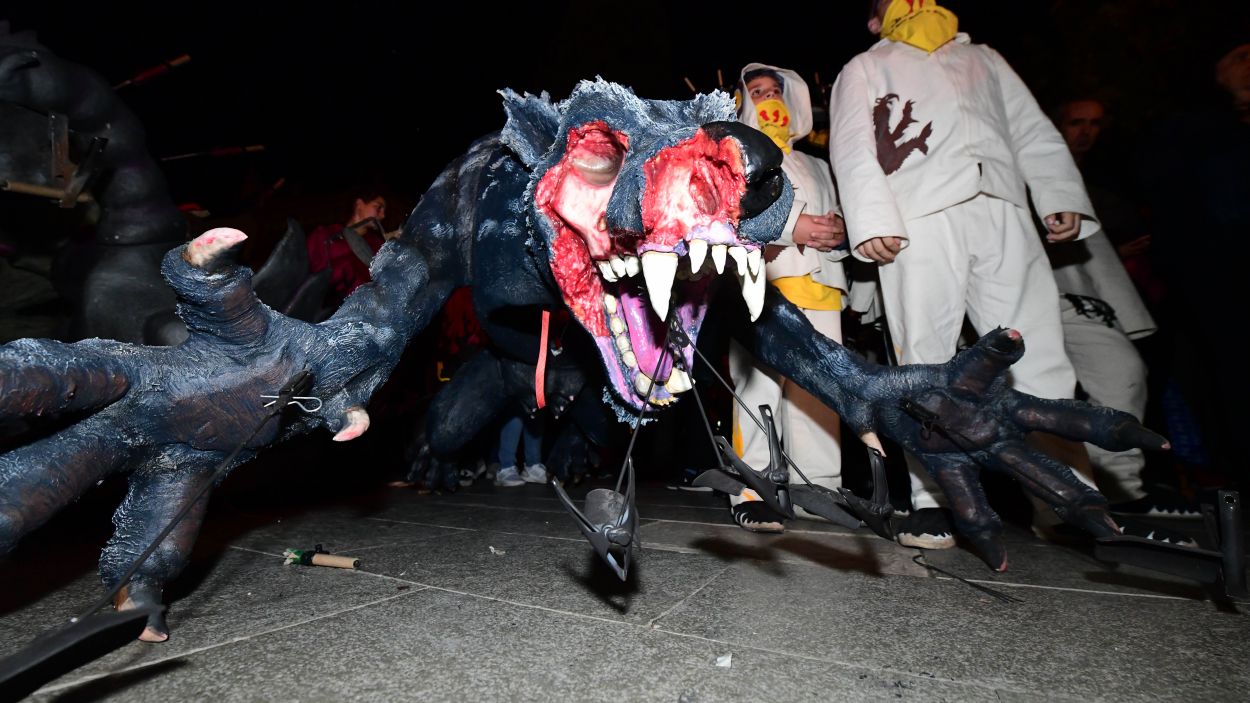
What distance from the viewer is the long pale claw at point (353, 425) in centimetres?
155

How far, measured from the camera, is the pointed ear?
1849 mm

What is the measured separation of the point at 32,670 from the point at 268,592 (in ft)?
2.80

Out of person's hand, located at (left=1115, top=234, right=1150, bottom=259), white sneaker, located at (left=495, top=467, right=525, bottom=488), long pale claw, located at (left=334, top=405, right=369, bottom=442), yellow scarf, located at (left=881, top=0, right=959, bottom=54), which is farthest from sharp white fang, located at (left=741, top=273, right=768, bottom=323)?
person's hand, located at (left=1115, top=234, right=1150, bottom=259)

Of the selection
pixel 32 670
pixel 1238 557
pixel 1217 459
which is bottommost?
pixel 1217 459

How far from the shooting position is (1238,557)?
133cm

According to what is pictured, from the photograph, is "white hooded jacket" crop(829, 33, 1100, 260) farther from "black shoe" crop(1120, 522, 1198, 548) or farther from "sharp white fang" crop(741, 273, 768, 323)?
"black shoe" crop(1120, 522, 1198, 548)

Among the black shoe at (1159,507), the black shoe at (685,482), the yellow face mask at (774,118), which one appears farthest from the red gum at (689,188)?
the black shoe at (685,482)

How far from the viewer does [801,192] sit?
2922mm

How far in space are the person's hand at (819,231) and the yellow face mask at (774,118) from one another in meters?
0.45

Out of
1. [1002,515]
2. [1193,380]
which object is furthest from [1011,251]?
[1193,380]

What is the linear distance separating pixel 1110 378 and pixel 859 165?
1.64m

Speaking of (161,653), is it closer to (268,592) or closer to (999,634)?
(268,592)

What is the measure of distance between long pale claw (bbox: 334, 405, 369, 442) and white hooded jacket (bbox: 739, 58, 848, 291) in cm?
176

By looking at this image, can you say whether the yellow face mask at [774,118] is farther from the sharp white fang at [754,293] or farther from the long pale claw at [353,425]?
the long pale claw at [353,425]
